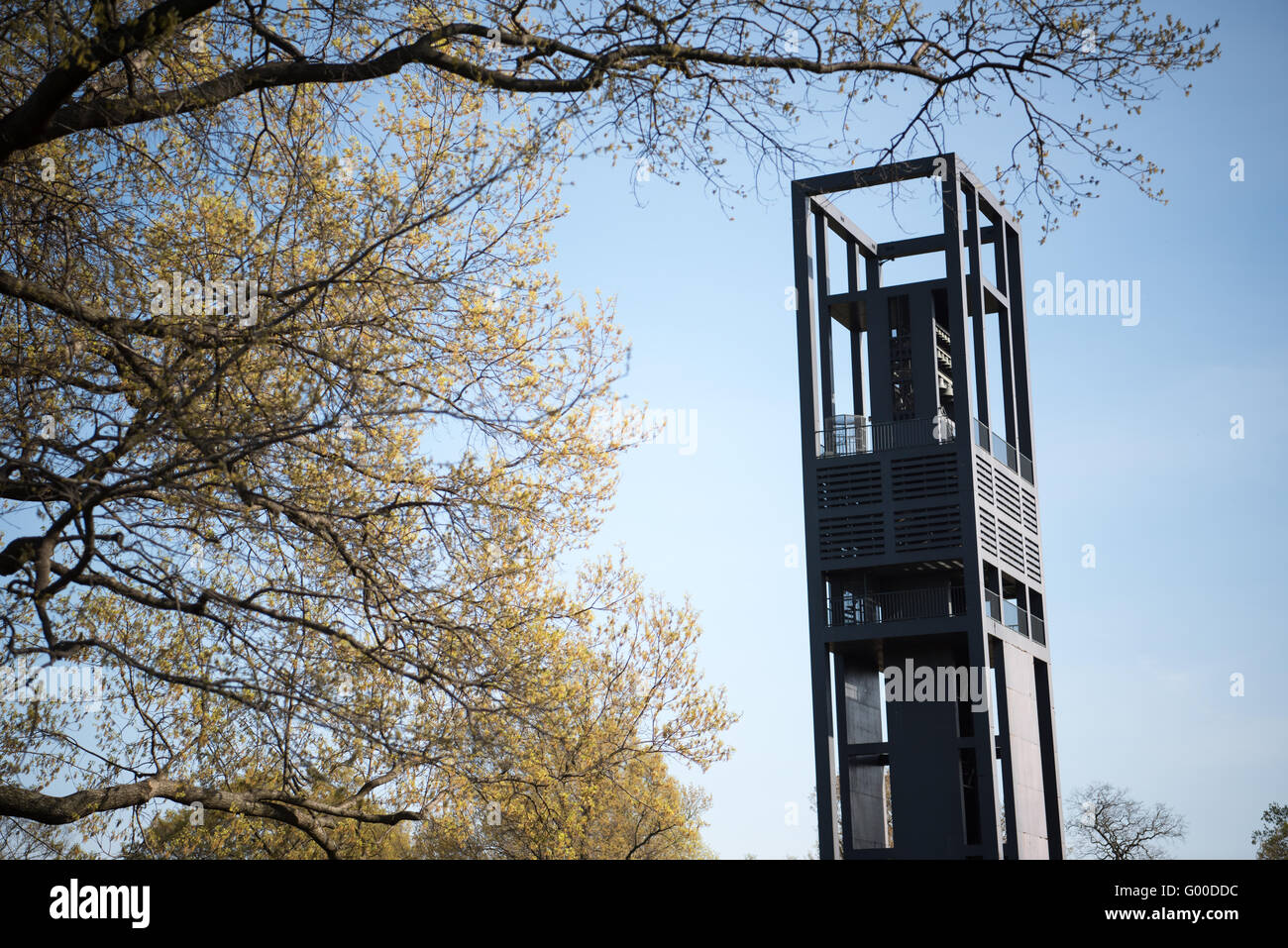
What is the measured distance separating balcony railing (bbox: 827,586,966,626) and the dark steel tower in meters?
0.05

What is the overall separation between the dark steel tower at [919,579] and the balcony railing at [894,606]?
0.05m

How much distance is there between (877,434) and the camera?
30.1 meters

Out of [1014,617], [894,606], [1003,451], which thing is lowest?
[1014,617]

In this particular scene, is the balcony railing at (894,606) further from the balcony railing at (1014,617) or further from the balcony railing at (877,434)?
the balcony railing at (877,434)

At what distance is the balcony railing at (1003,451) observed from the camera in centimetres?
3048

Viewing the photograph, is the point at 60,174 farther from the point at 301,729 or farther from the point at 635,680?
the point at 635,680

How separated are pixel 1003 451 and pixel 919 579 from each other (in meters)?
4.40

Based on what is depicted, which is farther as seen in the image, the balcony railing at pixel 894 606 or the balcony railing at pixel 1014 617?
the balcony railing at pixel 1014 617

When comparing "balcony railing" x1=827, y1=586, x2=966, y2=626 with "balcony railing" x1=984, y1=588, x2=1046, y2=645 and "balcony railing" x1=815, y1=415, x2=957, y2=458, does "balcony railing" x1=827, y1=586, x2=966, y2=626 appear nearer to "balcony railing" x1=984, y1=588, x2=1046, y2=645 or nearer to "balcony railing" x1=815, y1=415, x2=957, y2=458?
"balcony railing" x1=984, y1=588, x2=1046, y2=645

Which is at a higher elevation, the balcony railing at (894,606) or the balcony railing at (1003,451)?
the balcony railing at (1003,451)

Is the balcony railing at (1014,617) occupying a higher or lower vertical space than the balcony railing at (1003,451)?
lower

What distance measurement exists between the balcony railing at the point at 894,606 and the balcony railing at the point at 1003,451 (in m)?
3.76

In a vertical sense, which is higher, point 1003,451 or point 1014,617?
point 1003,451

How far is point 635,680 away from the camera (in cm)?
2311
